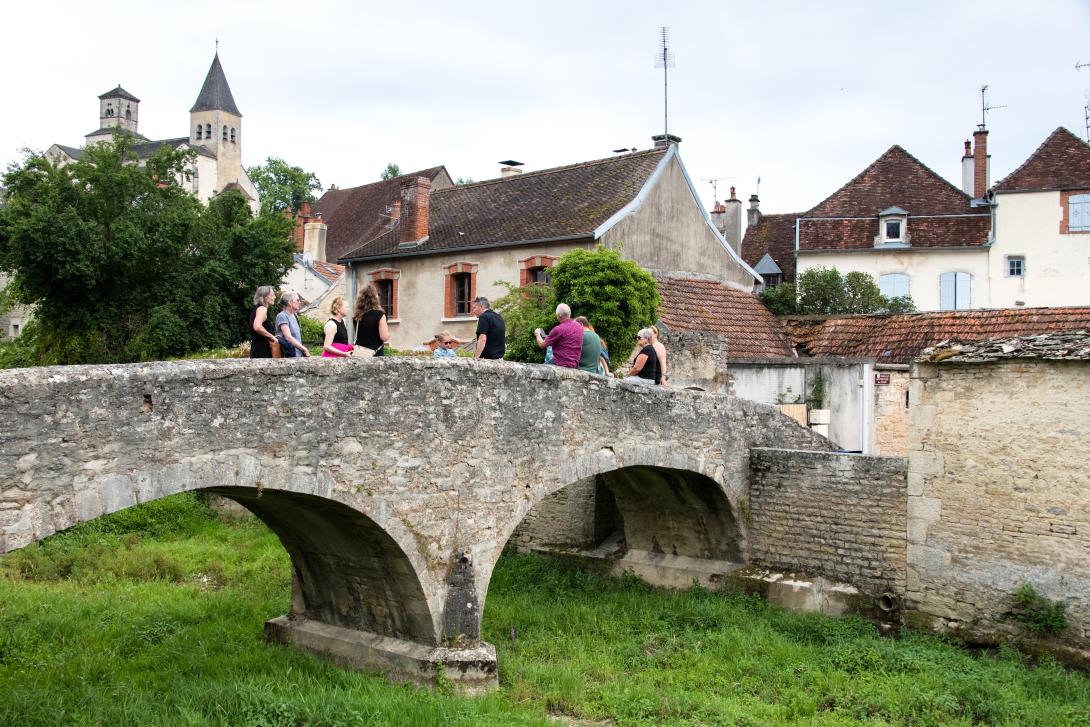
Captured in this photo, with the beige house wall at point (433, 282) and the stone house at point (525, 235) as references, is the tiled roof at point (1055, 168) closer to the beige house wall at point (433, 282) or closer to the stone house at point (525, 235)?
the stone house at point (525, 235)

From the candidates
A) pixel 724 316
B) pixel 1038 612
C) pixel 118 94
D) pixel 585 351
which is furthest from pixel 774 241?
pixel 118 94

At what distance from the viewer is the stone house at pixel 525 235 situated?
19.6 m

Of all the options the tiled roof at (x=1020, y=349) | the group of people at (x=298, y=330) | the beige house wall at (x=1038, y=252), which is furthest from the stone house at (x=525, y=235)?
the group of people at (x=298, y=330)

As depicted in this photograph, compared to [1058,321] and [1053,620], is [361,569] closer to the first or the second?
[1053,620]

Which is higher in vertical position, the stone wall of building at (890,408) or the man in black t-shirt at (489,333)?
the man in black t-shirt at (489,333)

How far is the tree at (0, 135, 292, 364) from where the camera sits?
19.9 metres

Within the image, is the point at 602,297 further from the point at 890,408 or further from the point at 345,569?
the point at 345,569

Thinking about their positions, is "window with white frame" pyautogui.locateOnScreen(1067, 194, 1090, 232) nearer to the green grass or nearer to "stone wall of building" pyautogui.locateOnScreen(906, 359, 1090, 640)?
"stone wall of building" pyautogui.locateOnScreen(906, 359, 1090, 640)

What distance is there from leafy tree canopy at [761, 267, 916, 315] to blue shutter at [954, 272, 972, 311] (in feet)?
9.31

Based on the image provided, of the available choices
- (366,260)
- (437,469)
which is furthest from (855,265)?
(437,469)

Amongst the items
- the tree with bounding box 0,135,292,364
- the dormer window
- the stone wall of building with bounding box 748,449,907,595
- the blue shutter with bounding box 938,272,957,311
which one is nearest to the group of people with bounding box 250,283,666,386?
the stone wall of building with bounding box 748,449,907,595

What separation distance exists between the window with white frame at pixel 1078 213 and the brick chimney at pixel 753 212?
1021cm

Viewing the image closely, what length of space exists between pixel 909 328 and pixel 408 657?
41.6 ft

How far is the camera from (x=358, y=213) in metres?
34.7
